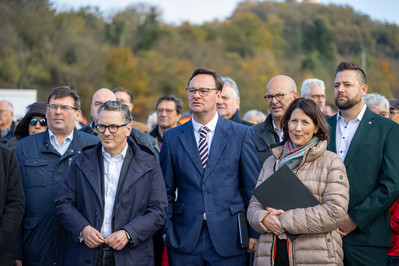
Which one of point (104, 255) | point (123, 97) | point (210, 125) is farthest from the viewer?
point (123, 97)

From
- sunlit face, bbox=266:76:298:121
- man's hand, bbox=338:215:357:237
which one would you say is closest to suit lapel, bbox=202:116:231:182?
sunlit face, bbox=266:76:298:121

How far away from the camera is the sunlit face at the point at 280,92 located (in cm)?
481

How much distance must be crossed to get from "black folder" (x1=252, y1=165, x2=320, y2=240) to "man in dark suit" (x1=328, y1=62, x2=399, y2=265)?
698 mm

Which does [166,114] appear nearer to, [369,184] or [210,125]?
[210,125]

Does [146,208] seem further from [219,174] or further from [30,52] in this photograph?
[30,52]

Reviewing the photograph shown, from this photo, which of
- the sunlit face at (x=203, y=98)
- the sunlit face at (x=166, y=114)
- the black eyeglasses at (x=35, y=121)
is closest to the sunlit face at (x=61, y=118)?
the black eyeglasses at (x=35, y=121)

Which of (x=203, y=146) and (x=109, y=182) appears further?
(x=203, y=146)

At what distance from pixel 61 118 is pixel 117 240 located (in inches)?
62.2

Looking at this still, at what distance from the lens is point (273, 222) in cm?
326

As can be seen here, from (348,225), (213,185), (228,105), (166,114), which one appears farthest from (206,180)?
(166,114)

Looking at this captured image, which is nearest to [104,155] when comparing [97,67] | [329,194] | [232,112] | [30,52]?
[329,194]

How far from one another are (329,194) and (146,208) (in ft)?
5.09

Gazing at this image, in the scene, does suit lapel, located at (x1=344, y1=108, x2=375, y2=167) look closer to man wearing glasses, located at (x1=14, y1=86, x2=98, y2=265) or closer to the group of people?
the group of people

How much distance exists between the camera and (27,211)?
4.04m
